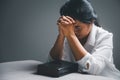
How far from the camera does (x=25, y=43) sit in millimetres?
1056

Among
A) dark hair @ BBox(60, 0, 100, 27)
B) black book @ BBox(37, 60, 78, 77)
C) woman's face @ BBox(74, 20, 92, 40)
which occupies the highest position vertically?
dark hair @ BBox(60, 0, 100, 27)

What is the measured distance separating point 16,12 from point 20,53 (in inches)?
7.1

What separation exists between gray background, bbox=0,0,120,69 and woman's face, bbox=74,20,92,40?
169 millimetres

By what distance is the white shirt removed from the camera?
0.79 meters

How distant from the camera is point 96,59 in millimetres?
801

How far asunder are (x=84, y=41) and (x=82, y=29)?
0.22ft

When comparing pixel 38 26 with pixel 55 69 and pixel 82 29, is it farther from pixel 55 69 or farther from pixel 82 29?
pixel 55 69

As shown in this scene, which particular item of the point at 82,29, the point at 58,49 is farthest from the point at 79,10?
the point at 58,49

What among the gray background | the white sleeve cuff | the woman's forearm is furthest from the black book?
the gray background

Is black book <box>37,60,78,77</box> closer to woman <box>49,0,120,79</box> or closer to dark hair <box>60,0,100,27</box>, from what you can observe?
woman <box>49,0,120,79</box>

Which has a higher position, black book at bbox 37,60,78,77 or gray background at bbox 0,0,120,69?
gray background at bbox 0,0,120,69

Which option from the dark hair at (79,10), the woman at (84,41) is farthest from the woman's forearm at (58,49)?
the dark hair at (79,10)

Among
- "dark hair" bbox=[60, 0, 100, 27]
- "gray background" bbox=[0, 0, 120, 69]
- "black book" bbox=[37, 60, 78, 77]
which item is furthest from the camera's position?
"gray background" bbox=[0, 0, 120, 69]

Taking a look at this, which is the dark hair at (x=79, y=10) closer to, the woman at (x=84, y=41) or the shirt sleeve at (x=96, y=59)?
the woman at (x=84, y=41)
